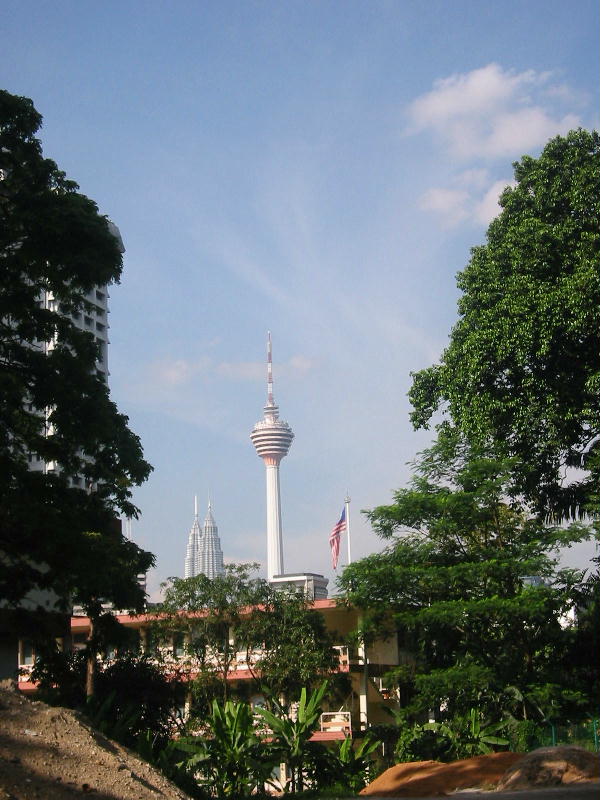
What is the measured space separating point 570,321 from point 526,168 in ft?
24.4

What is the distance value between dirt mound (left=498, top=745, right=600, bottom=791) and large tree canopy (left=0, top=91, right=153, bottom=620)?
27.5 ft

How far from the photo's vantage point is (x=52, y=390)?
19750 mm

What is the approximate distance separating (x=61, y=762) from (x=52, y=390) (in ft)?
31.2

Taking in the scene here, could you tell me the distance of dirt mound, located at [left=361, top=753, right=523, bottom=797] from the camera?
2075 centimetres

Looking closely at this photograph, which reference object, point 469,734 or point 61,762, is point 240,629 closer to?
point 469,734

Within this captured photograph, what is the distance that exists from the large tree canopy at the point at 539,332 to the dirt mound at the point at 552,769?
37.6 ft

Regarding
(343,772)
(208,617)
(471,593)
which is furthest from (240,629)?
(343,772)

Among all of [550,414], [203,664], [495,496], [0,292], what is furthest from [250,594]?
[0,292]

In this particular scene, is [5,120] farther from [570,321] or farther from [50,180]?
[570,321]

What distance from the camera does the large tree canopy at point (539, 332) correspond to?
95.3 feet

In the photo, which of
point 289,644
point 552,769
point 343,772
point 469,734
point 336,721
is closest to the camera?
point 343,772

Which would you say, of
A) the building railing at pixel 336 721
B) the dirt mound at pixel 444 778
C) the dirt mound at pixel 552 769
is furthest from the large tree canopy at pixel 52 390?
the building railing at pixel 336 721

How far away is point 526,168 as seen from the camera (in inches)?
1313

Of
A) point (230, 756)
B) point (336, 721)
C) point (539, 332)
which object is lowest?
point (336, 721)
